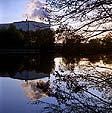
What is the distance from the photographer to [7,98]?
12.2 metres

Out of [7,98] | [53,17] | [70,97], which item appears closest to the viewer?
[53,17]

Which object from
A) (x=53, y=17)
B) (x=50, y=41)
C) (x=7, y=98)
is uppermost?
(x=53, y=17)

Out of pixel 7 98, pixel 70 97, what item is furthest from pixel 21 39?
pixel 70 97

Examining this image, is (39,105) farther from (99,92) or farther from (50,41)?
(50,41)

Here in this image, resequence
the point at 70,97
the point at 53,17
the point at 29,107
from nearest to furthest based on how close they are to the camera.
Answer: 1. the point at 53,17
2. the point at 70,97
3. the point at 29,107

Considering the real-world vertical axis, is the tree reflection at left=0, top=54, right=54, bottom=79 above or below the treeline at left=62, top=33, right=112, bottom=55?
below

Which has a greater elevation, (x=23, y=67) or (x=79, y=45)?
(x=79, y=45)

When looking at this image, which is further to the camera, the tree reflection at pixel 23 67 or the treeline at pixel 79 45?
the tree reflection at pixel 23 67

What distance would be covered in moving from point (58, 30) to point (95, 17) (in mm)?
840

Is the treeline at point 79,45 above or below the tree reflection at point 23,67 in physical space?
above

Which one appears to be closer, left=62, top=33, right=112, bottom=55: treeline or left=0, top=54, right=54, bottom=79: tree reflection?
left=62, top=33, right=112, bottom=55: treeline

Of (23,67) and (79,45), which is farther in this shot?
(23,67)

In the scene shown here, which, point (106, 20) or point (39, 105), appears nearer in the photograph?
point (106, 20)

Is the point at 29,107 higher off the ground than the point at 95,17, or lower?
lower
